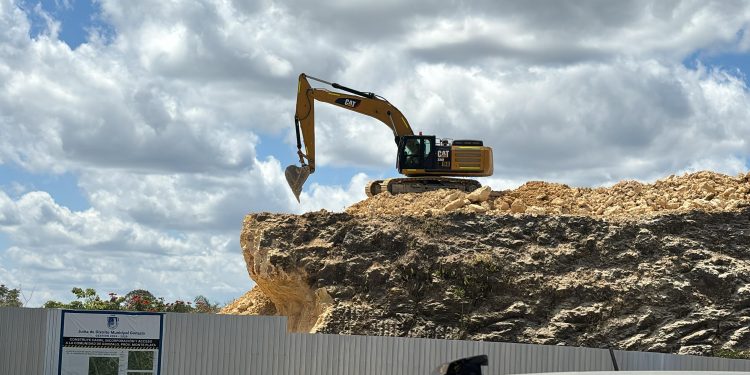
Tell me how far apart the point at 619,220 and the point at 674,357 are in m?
11.6

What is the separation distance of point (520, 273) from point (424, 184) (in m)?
8.48

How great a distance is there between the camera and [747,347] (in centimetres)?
2744

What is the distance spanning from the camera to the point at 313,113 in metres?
34.8

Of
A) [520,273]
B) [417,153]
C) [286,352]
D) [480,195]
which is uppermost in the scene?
[417,153]

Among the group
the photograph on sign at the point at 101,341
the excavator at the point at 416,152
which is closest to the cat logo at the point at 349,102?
the excavator at the point at 416,152

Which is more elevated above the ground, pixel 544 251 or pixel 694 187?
pixel 694 187

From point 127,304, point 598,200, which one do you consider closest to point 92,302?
point 127,304

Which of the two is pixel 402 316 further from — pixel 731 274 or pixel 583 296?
pixel 731 274

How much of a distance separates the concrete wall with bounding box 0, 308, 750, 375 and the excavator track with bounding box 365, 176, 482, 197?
16639 millimetres

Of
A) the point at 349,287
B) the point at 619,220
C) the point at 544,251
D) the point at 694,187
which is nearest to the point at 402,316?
the point at 349,287

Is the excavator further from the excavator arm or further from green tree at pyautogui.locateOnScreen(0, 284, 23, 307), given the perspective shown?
green tree at pyautogui.locateOnScreen(0, 284, 23, 307)

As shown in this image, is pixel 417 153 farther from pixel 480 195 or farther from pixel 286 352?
pixel 286 352

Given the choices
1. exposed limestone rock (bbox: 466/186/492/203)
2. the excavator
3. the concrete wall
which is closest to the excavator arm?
the excavator

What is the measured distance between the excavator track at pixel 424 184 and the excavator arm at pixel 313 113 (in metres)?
1.62
